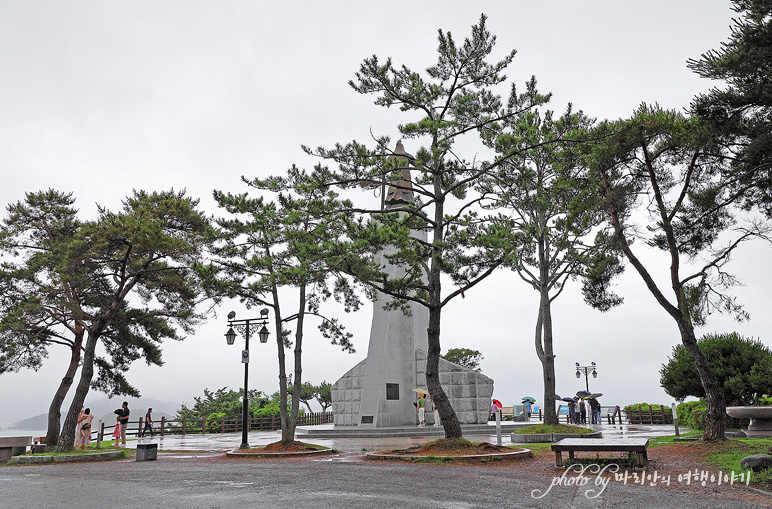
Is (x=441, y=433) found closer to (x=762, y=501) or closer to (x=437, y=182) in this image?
(x=437, y=182)

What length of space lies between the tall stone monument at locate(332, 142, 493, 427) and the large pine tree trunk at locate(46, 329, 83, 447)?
12113mm

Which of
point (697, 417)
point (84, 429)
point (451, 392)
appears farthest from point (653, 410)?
point (84, 429)

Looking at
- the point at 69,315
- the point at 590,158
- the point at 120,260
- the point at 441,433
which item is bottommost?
the point at 441,433

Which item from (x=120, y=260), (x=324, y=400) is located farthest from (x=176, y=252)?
(x=324, y=400)

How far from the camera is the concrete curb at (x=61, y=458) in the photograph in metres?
16.1

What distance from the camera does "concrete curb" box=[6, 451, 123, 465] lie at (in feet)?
52.8

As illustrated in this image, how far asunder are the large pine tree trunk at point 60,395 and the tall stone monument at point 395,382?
12.1 metres

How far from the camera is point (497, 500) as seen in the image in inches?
278

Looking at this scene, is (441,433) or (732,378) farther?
(441,433)

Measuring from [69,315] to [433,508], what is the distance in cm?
1827

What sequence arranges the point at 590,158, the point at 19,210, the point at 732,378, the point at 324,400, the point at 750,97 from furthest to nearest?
1. the point at 324,400
2. the point at 19,210
3. the point at 732,378
4. the point at 590,158
5. the point at 750,97

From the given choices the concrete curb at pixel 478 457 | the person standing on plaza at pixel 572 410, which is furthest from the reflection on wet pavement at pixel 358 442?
the person standing on plaza at pixel 572 410

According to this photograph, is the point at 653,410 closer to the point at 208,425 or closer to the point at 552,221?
the point at 552,221

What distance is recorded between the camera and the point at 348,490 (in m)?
8.09
